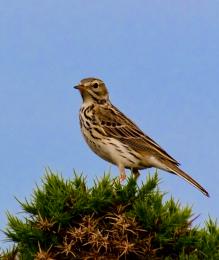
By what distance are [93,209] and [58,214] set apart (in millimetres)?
338

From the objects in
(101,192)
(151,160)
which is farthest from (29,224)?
(151,160)

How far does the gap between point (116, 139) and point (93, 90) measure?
128 cm

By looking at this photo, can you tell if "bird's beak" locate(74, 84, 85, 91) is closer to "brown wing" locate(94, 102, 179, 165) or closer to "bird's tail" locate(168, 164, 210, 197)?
"brown wing" locate(94, 102, 179, 165)

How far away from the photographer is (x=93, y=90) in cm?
1335

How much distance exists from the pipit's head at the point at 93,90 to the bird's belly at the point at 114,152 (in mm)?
1130

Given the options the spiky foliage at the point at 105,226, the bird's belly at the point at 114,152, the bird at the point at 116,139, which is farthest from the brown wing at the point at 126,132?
the spiky foliage at the point at 105,226

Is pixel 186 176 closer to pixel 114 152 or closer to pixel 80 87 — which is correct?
pixel 114 152

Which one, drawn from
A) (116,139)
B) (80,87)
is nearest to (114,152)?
(116,139)

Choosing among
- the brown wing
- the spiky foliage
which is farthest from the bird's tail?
the spiky foliage

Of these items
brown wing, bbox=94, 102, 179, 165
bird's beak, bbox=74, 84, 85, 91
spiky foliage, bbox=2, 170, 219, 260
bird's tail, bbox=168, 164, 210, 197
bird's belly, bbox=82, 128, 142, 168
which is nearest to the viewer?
spiky foliage, bbox=2, 170, 219, 260

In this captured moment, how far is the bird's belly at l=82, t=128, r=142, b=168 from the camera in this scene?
→ 12242 mm

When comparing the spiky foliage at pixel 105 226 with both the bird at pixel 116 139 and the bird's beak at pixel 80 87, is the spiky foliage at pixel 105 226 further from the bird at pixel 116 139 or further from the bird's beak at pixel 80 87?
the bird's beak at pixel 80 87

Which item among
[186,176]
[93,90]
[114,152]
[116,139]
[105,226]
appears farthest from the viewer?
[93,90]

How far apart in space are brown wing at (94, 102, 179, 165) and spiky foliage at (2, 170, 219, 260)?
566 cm
